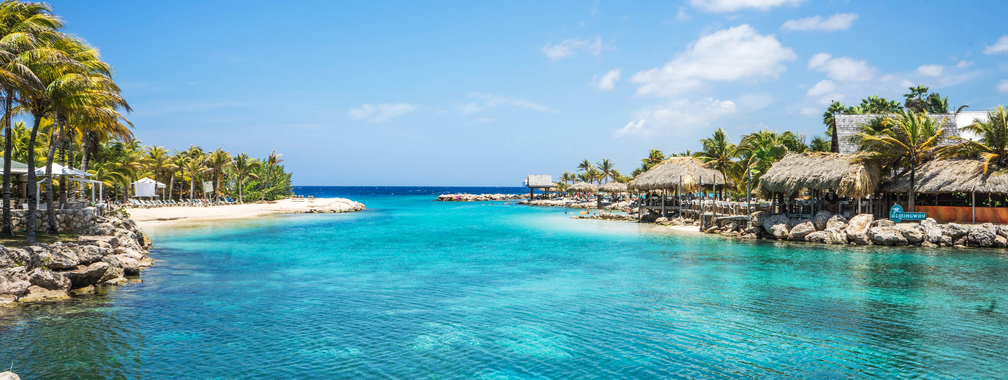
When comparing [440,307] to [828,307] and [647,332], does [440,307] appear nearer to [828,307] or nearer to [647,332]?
[647,332]

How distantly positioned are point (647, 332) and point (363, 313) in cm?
567

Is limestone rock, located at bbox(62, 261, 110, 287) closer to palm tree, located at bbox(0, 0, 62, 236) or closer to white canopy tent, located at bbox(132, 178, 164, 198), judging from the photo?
palm tree, located at bbox(0, 0, 62, 236)

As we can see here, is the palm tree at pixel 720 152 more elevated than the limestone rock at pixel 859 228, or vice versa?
the palm tree at pixel 720 152

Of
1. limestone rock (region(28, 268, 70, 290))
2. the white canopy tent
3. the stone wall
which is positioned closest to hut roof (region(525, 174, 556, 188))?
the white canopy tent

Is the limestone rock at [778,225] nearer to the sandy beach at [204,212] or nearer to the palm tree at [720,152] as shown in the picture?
the palm tree at [720,152]

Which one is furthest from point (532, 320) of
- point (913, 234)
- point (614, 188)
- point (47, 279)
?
point (614, 188)

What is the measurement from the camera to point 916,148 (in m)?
23.4

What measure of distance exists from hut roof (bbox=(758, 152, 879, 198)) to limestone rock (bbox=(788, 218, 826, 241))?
1693 mm

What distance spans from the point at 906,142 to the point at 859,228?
15.1 ft

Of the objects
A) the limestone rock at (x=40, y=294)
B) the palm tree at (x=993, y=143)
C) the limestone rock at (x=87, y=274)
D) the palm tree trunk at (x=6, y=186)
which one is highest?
the palm tree at (x=993, y=143)

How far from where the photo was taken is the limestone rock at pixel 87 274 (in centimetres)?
1257

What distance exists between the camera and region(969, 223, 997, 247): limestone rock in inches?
837

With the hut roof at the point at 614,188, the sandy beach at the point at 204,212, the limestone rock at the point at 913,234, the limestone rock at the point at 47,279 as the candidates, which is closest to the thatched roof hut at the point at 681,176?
the limestone rock at the point at 913,234

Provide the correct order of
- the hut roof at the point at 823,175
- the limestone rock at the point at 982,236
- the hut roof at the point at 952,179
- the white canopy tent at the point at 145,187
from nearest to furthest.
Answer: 1. the limestone rock at the point at 982,236
2. the hut roof at the point at 952,179
3. the hut roof at the point at 823,175
4. the white canopy tent at the point at 145,187
